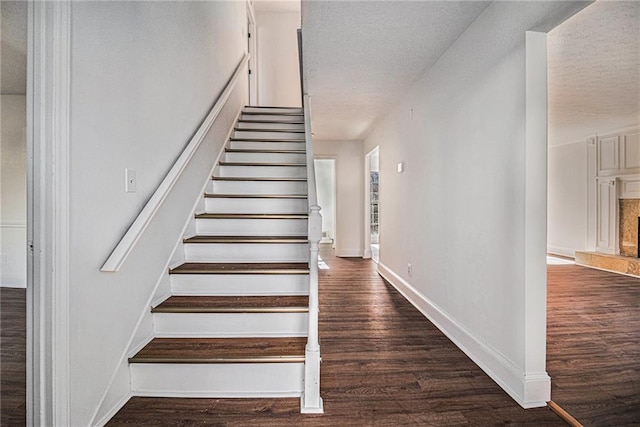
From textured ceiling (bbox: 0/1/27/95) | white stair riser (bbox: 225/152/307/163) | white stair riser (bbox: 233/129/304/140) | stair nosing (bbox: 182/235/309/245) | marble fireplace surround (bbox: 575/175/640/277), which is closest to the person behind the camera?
textured ceiling (bbox: 0/1/27/95)

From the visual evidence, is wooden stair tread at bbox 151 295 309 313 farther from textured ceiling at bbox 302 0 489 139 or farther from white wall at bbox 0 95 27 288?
textured ceiling at bbox 302 0 489 139

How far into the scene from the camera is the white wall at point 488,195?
5.83 ft

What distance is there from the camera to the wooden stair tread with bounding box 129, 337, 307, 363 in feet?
5.81

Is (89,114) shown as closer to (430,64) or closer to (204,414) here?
(204,414)

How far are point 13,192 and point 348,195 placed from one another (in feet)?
18.7

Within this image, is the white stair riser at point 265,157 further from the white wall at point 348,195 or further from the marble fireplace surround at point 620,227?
the marble fireplace surround at point 620,227

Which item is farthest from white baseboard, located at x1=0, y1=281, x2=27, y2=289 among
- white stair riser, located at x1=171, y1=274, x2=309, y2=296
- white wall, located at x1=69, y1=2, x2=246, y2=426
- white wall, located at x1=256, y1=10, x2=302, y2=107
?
white wall, located at x1=256, y1=10, x2=302, y2=107

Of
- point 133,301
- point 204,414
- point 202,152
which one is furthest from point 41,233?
point 202,152

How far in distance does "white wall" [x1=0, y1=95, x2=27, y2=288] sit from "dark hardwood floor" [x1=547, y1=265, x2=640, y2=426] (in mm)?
2618

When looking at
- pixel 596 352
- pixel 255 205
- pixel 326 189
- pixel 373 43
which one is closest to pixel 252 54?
pixel 373 43

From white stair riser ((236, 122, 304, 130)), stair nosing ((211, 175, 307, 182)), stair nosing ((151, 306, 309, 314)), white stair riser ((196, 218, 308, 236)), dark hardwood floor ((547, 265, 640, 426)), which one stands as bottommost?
dark hardwood floor ((547, 265, 640, 426))

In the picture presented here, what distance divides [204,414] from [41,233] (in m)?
1.10

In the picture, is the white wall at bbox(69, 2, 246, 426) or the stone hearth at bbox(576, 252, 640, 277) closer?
the white wall at bbox(69, 2, 246, 426)

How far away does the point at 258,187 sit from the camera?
10.3 ft
